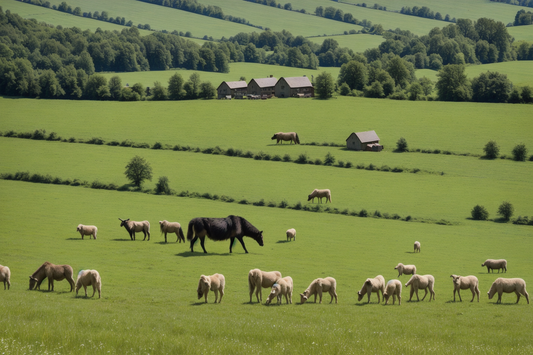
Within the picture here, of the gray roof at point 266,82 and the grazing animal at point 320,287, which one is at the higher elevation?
the gray roof at point 266,82

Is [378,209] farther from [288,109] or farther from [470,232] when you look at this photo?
[288,109]

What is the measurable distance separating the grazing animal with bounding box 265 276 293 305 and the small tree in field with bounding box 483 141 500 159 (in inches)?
2412

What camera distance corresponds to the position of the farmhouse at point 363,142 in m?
81.1

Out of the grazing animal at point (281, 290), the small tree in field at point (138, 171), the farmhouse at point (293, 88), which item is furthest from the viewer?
the farmhouse at point (293, 88)

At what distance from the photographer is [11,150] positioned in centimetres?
7381

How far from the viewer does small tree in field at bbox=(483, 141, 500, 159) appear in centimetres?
7500

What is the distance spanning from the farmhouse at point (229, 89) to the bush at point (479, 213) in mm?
76844

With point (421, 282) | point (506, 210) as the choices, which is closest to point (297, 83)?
point (506, 210)

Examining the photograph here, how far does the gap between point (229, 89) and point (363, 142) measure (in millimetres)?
48267

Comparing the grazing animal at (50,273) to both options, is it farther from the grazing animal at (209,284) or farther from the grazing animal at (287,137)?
the grazing animal at (287,137)

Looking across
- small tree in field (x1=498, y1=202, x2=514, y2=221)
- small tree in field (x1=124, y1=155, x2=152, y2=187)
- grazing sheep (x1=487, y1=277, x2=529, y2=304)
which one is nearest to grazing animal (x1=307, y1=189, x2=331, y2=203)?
small tree in field (x1=498, y1=202, x2=514, y2=221)

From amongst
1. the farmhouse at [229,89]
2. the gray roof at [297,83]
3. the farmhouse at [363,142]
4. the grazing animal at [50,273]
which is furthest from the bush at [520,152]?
the grazing animal at [50,273]

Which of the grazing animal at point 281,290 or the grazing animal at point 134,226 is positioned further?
the grazing animal at point 134,226

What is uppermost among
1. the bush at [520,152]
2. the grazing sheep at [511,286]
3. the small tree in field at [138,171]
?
the bush at [520,152]
